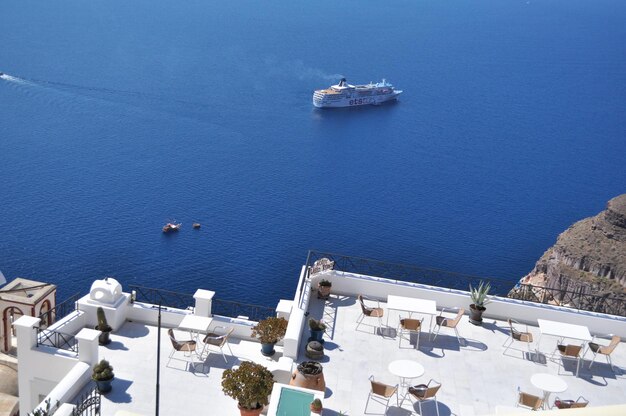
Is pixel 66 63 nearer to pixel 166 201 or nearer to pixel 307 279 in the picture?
pixel 166 201

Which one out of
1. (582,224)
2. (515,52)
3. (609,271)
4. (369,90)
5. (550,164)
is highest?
(515,52)

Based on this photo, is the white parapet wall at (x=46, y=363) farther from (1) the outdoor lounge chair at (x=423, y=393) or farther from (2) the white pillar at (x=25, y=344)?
(1) the outdoor lounge chair at (x=423, y=393)

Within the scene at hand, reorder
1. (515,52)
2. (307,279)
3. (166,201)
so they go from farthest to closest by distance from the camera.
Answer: (515,52) < (166,201) < (307,279)

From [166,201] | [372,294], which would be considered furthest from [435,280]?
[372,294]

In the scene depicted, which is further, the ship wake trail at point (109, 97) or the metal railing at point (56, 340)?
the ship wake trail at point (109, 97)

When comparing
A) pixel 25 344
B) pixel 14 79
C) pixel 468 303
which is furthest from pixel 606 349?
pixel 14 79

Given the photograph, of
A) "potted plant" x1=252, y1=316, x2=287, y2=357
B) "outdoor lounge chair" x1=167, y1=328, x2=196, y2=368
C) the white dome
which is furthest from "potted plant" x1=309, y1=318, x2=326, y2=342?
the white dome

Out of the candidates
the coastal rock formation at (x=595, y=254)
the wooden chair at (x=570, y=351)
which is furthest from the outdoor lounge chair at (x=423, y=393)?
the coastal rock formation at (x=595, y=254)

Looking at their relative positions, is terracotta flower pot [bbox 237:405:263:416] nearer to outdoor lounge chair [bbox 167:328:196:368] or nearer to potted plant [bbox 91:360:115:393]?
outdoor lounge chair [bbox 167:328:196:368]
